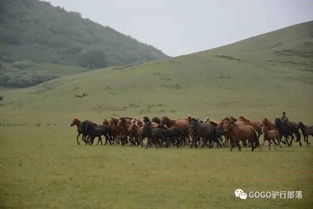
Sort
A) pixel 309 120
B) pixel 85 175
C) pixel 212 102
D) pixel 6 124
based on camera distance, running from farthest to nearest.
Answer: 1. pixel 212 102
2. pixel 6 124
3. pixel 309 120
4. pixel 85 175

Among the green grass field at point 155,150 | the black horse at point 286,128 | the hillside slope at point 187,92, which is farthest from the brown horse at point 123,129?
the hillside slope at point 187,92

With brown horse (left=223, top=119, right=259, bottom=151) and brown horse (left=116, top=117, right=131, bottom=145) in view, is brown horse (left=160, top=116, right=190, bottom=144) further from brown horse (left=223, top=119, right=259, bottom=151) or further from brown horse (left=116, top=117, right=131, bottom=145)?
brown horse (left=223, top=119, right=259, bottom=151)

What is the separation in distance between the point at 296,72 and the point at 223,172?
133ft

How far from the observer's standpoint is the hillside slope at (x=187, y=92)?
35906mm

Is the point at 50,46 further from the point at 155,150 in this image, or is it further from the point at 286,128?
the point at 286,128

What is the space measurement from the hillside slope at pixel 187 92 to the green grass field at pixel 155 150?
0.10 metres

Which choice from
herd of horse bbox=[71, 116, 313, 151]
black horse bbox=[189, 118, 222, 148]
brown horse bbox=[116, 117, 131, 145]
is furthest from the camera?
brown horse bbox=[116, 117, 131, 145]

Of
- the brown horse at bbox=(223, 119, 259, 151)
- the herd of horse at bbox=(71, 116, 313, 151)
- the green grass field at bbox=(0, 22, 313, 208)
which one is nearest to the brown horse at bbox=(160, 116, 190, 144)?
the herd of horse at bbox=(71, 116, 313, 151)

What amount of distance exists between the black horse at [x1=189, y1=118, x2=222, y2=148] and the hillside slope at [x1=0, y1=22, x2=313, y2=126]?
1172 cm

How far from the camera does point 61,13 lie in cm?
13812

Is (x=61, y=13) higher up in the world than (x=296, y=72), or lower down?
higher up

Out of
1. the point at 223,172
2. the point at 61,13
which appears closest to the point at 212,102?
the point at 223,172

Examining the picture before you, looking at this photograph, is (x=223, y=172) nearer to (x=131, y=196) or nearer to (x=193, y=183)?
(x=193, y=183)

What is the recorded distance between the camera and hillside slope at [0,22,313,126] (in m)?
35.9
